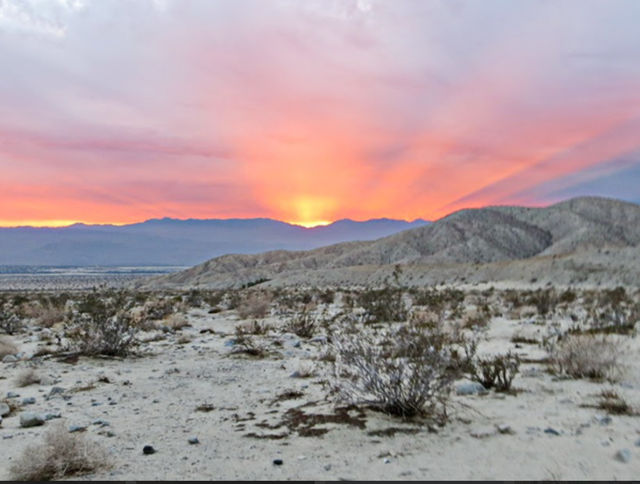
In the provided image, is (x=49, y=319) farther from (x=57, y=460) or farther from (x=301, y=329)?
(x=57, y=460)

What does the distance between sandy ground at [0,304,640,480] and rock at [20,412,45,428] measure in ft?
0.34

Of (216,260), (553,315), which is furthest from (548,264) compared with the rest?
(216,260)

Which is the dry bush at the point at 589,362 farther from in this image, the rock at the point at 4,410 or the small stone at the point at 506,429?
the rock at the point at 4,410

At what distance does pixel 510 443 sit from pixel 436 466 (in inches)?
36.8

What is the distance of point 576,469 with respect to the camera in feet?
13.2

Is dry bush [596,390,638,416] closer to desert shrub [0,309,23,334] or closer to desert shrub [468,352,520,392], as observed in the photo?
desert shrub [468,352,520,392]

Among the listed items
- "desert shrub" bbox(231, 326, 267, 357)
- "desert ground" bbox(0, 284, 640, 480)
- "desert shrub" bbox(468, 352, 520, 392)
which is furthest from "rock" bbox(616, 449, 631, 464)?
"desert shrub" bbox(231, 326, 267, 357)

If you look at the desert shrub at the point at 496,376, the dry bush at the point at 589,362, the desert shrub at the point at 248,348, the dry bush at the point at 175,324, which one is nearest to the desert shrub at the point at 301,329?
the desert shrub at the point at 248,348

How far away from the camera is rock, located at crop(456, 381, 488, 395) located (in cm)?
630

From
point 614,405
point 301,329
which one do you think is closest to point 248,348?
point 301,329

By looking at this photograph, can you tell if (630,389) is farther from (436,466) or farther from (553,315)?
(553,315)

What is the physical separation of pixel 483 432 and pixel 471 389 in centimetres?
145

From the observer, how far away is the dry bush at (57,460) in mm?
4098

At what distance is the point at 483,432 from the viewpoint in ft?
16.1
